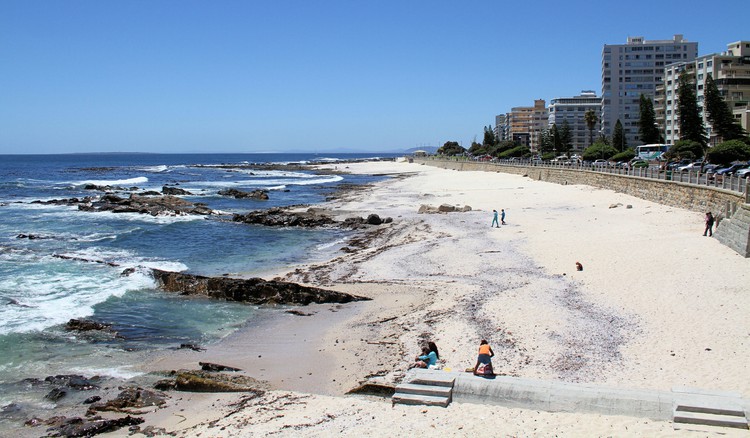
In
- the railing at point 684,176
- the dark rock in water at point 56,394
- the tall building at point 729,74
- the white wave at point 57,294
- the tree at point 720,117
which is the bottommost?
the dark rock in water at point 56,394

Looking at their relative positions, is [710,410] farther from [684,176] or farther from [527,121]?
[527,121]

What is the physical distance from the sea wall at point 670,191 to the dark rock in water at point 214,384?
15.9m

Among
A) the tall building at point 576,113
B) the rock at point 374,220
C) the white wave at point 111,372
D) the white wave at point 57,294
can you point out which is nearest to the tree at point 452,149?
the tall building at point 576,113

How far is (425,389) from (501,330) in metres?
4.43

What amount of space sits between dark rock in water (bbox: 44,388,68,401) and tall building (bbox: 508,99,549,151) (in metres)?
167

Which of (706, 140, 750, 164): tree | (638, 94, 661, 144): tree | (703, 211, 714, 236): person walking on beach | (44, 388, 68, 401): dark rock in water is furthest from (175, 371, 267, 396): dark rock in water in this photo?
(638, 94, 661, 144): tree

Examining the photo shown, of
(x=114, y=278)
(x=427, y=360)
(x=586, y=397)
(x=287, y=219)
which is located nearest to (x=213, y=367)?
(x=427, y=360)

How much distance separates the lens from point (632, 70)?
398ft

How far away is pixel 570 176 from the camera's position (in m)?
52.4

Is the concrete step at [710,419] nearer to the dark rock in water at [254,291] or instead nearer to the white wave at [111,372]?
the white wave at [111,372]

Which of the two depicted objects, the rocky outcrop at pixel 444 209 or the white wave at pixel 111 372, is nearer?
the white wave at pixel 111 372

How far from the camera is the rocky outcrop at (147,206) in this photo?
44062 millimetres

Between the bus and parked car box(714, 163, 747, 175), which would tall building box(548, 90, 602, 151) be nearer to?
the bus

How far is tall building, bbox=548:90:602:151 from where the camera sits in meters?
142
